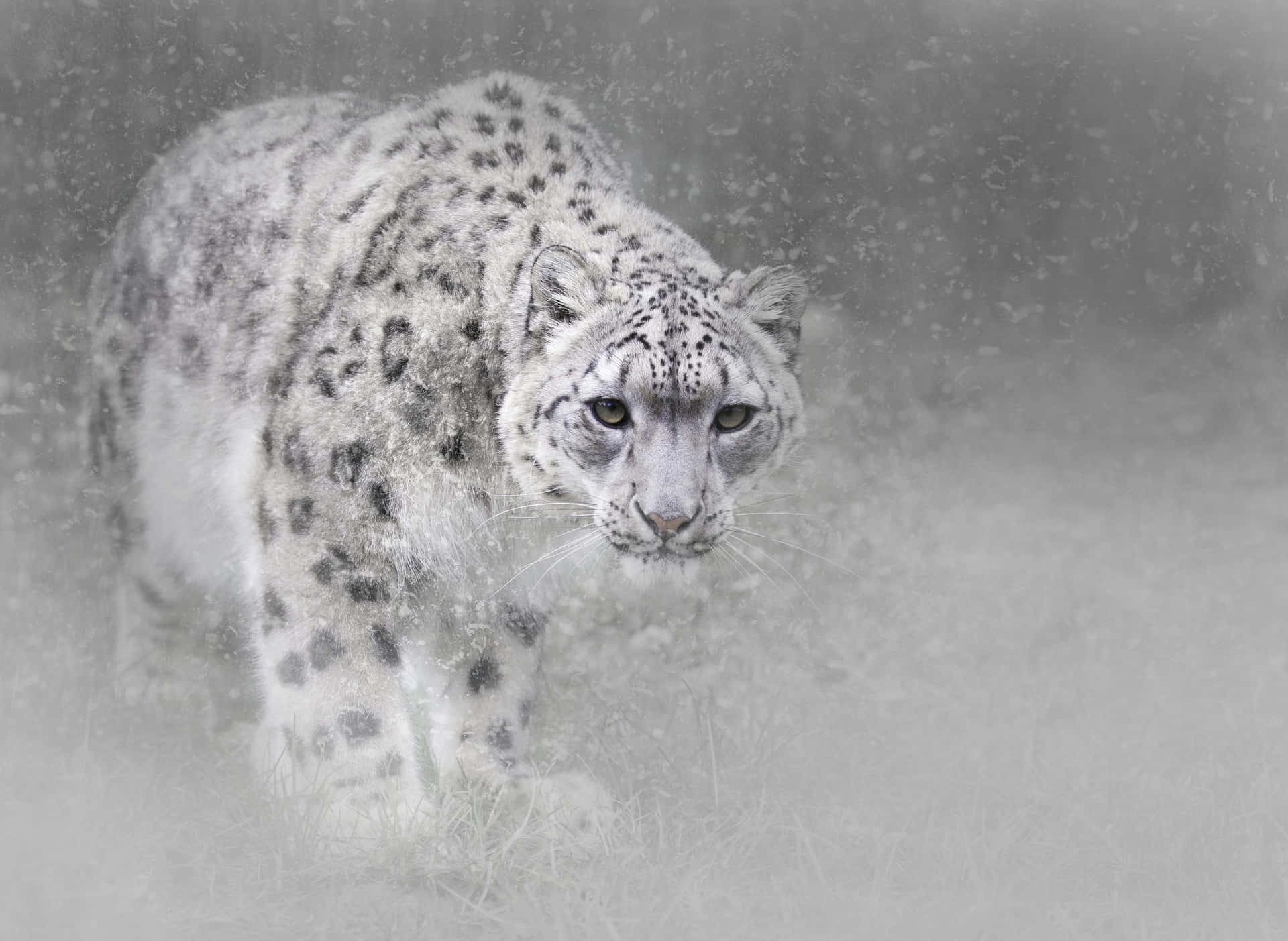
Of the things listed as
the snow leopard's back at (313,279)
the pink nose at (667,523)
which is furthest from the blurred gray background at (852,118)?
the pink nose at (667,523)

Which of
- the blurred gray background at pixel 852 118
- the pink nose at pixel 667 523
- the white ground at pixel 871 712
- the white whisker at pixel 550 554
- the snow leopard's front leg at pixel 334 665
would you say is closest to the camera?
the pink nose at pixel 667 523

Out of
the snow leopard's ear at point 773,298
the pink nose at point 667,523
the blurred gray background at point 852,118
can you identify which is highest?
the blurred gray background at point 852,118

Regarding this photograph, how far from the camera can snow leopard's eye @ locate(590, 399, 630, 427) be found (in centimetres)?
292

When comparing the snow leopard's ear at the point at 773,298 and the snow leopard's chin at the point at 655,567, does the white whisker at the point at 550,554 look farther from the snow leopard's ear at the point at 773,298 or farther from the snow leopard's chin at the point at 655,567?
the snow leopard's ear at the point at 773,298

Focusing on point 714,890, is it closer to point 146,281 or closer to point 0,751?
point 0,751

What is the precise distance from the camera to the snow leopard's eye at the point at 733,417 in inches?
116

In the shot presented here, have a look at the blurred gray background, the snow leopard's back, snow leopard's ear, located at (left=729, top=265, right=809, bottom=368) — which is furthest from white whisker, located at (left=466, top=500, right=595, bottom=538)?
the blurred gray background

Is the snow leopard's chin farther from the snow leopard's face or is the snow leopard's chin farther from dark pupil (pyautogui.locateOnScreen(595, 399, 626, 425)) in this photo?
dark pupil (pyautogui.locateOnScreen(595, 399, 626, 425))

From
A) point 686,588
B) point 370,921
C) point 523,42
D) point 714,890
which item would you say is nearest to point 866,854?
point 714,890

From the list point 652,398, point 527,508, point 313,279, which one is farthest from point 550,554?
point 313,279

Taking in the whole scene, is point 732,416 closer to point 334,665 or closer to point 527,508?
point 527,508

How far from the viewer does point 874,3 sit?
4.18 m

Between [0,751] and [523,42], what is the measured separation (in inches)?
104

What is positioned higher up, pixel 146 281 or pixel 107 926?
pixel 146 281
